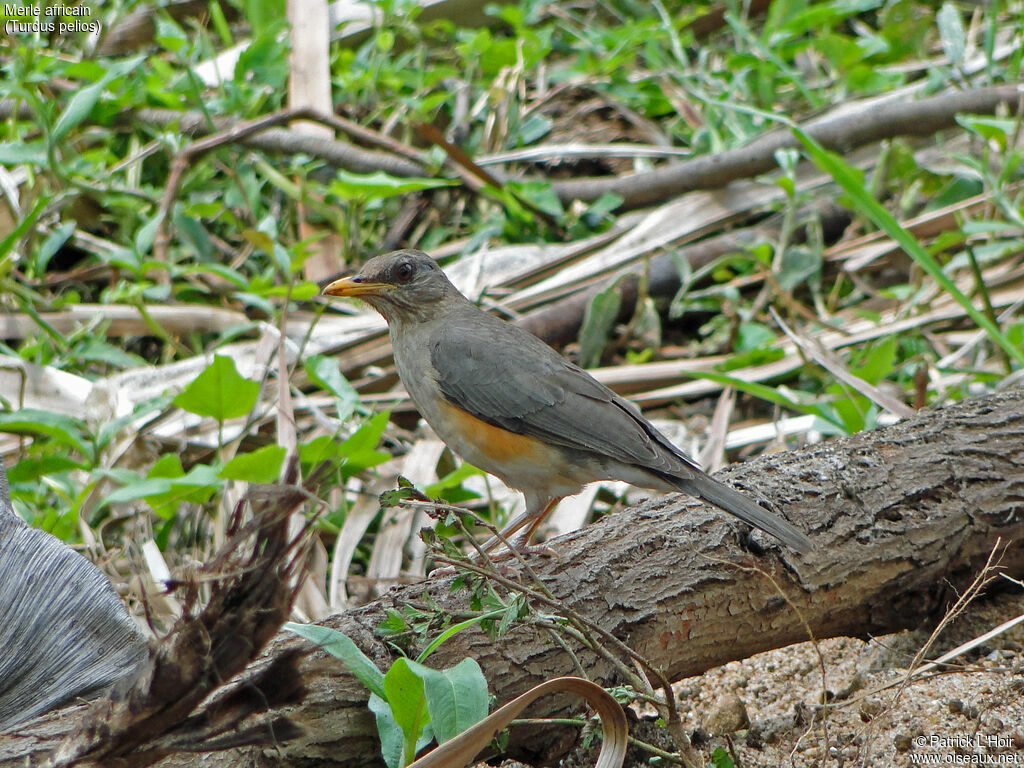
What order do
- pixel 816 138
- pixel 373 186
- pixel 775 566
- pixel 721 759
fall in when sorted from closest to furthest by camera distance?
pixel 721 759
pixel 775 566
pixel 373 186
pixel 816 138

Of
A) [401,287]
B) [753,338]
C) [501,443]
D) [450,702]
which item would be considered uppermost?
[401,287]

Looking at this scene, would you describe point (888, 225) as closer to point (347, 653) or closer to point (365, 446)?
point (365, 446)

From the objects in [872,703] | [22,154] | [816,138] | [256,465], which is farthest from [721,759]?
[816,138]

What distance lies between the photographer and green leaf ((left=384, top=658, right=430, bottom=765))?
252 centimetres

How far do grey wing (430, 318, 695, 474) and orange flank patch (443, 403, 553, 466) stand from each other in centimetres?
3

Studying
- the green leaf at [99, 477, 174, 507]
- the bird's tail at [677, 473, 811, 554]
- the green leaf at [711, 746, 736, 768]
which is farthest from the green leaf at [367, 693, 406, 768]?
the green leaf at [99, 477, 174, 507]

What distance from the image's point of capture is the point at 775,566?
350 centimetres

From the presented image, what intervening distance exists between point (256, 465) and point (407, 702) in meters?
1.61

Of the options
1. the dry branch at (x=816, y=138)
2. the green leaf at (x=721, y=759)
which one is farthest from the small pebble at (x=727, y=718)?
the dry branch at (x=816, y=138)

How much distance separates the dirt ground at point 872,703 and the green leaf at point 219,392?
2.01 meters

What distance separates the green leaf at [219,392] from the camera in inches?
160

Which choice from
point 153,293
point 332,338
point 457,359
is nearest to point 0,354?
point 153,293

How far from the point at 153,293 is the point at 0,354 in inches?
32.4

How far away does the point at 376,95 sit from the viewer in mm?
7527
